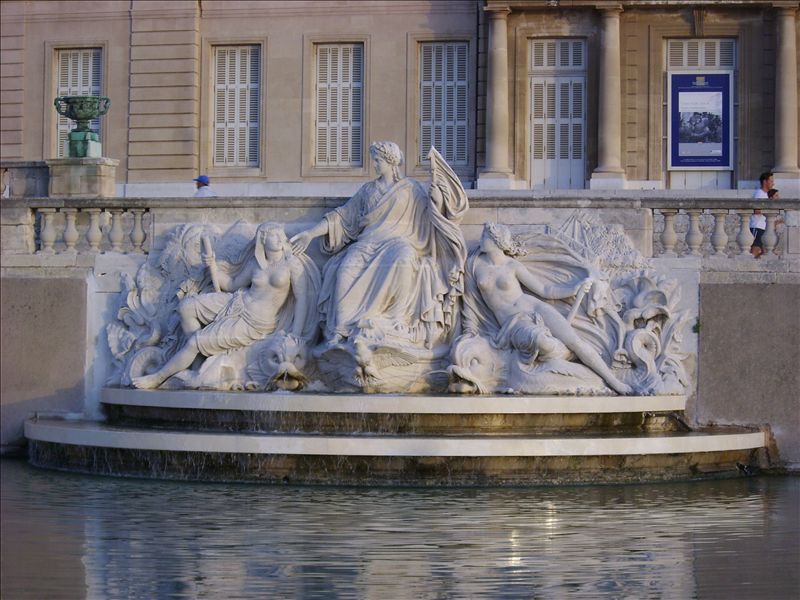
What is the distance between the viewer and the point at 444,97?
33125 millimetres

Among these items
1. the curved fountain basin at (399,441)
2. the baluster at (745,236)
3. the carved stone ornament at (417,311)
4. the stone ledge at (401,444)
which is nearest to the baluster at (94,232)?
the carved stone ornament at (417,311)

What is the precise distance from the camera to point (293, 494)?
13.2 meters

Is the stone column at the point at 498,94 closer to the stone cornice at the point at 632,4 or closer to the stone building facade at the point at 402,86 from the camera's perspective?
the stone building facade at the point at 402,86

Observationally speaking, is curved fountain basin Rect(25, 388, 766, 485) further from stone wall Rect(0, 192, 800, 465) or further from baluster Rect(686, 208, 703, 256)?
baluster Rect(686, 208, 703, 256)

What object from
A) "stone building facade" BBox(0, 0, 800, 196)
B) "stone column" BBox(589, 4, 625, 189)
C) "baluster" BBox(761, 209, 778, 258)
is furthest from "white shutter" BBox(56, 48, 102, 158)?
"baluster" BBox(761, 209, 778, 258)

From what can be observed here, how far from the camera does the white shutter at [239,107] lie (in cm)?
3353

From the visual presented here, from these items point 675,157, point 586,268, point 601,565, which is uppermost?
point 675,157

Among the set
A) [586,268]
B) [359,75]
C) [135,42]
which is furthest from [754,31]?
[586,268]

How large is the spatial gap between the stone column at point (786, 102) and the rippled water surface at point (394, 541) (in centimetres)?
1821

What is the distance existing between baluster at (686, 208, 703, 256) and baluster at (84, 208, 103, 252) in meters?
6.36

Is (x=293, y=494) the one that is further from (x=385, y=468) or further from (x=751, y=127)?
(x=751, y=127)

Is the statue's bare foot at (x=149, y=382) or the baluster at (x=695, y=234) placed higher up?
the baluster at (x=695, y=234)

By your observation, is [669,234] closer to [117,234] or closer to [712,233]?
[712,233]

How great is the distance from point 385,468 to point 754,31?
69.2ft
